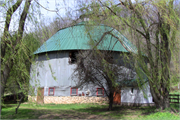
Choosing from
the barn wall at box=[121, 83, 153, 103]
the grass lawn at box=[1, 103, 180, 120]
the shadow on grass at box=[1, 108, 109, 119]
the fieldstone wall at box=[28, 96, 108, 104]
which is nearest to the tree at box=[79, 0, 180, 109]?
the grass lawn at box=[1, 103, 180, 120]

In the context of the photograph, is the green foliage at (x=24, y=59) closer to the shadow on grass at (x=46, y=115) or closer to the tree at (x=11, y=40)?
the tree at (x=11, y=40)

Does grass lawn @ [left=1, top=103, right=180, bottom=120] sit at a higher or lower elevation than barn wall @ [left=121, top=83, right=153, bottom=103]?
lower

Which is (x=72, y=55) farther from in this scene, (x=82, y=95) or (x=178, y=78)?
(x=178, y=78)

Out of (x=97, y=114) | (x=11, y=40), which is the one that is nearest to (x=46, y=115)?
(x=97, y=114)

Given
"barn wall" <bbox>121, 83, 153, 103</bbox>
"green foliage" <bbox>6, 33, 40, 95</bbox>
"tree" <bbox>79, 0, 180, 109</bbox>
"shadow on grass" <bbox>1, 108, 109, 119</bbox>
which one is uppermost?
"tree" <bbox>79, 0, 180, 109</bbox>

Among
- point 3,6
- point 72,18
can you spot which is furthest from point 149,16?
point 3,6

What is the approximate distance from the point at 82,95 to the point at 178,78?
12609mm

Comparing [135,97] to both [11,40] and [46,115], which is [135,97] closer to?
[46,115]

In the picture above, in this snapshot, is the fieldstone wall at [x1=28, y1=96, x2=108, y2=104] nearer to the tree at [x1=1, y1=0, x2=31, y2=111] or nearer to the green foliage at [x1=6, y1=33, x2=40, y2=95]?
the green foliage at [x1=6, y1=33, x2=40, y2=95]

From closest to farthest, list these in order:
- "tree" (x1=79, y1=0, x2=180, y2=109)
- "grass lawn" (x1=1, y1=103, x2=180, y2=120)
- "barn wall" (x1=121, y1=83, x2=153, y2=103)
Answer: "tree" (x1=79, y1=0, x2=180, y2=109), "grass lawn" (x1=1, y1=103, x2=180, y2=120), "barn wall" (x1=121, y1=83, x2=153, y2=103)

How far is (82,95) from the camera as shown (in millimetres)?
18844

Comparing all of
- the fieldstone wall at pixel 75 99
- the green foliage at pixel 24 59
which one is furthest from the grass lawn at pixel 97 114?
the green foliage at pixel 24 59

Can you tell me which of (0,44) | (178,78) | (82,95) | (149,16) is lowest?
(82,95)

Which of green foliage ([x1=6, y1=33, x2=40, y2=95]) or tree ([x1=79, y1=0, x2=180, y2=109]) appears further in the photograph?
tree ([x1=79, y1=0, x2=180, y2=109])
